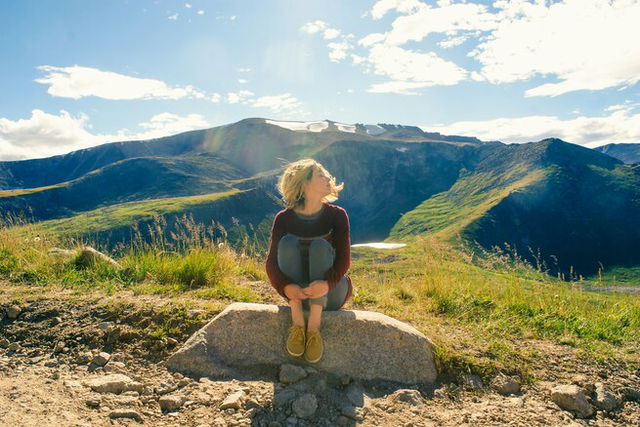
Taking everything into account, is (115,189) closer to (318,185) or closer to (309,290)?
(318,185)

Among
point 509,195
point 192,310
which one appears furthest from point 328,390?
point 509,195

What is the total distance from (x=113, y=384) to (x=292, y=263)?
2147 millimetres

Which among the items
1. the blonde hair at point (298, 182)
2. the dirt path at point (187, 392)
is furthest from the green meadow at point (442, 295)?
the blonde hair at point (298, 182)

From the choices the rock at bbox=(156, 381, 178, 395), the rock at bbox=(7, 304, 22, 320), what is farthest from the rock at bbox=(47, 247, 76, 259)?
the rock at bbox=(156, 381, 178, 395)

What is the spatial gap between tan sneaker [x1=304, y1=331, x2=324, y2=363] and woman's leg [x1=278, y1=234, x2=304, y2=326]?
0.20 meters

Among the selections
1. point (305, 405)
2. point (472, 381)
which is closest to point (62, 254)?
point (305, 405)

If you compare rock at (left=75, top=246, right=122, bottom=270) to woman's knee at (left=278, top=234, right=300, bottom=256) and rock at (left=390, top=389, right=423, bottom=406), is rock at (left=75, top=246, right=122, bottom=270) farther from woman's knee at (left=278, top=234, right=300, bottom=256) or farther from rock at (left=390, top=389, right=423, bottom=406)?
rock at (left=390, top=389, right=423, bottom=406)

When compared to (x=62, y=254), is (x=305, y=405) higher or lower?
lower

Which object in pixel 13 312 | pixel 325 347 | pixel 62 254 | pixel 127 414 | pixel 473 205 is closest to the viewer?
pixel 127 414

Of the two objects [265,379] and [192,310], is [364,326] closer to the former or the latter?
[265,379]

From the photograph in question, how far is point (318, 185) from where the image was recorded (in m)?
4.60

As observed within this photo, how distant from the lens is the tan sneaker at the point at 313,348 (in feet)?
13.7

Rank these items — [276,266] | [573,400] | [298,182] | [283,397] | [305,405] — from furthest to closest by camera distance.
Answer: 1. [298,182]
2. [276,266]
3. [573,400]
4. [283,397]
5. [305,405]

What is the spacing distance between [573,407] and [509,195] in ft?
535
